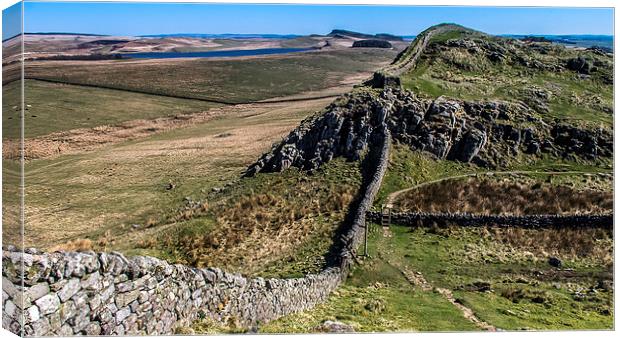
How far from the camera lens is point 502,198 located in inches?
927

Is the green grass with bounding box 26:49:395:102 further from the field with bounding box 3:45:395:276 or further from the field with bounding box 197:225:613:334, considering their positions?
the field with bounding box 197:225:613:334

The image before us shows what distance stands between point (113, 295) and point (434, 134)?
72.6 ft

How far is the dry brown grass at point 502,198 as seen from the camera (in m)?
22.5

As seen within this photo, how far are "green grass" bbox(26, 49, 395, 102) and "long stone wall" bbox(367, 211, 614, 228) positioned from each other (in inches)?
1985

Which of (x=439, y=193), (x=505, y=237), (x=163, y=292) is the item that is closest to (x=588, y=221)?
(x=505, y=237)

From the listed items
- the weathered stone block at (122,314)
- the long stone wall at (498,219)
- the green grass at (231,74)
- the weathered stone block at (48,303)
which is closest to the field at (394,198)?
the long stone wall at (498,219)

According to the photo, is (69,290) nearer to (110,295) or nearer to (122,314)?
(110,295)

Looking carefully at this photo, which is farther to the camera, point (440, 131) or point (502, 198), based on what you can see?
point (440, 131)

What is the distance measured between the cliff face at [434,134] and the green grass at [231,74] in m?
41.7

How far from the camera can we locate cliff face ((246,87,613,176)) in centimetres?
2742

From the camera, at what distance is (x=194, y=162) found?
37.5m

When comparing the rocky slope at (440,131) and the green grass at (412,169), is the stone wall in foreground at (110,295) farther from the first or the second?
the rocky slope at (440,131)

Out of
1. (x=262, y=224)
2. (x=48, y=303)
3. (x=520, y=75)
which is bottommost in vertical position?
(x=262, y=224)

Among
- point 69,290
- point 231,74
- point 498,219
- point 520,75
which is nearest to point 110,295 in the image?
point 69,290
